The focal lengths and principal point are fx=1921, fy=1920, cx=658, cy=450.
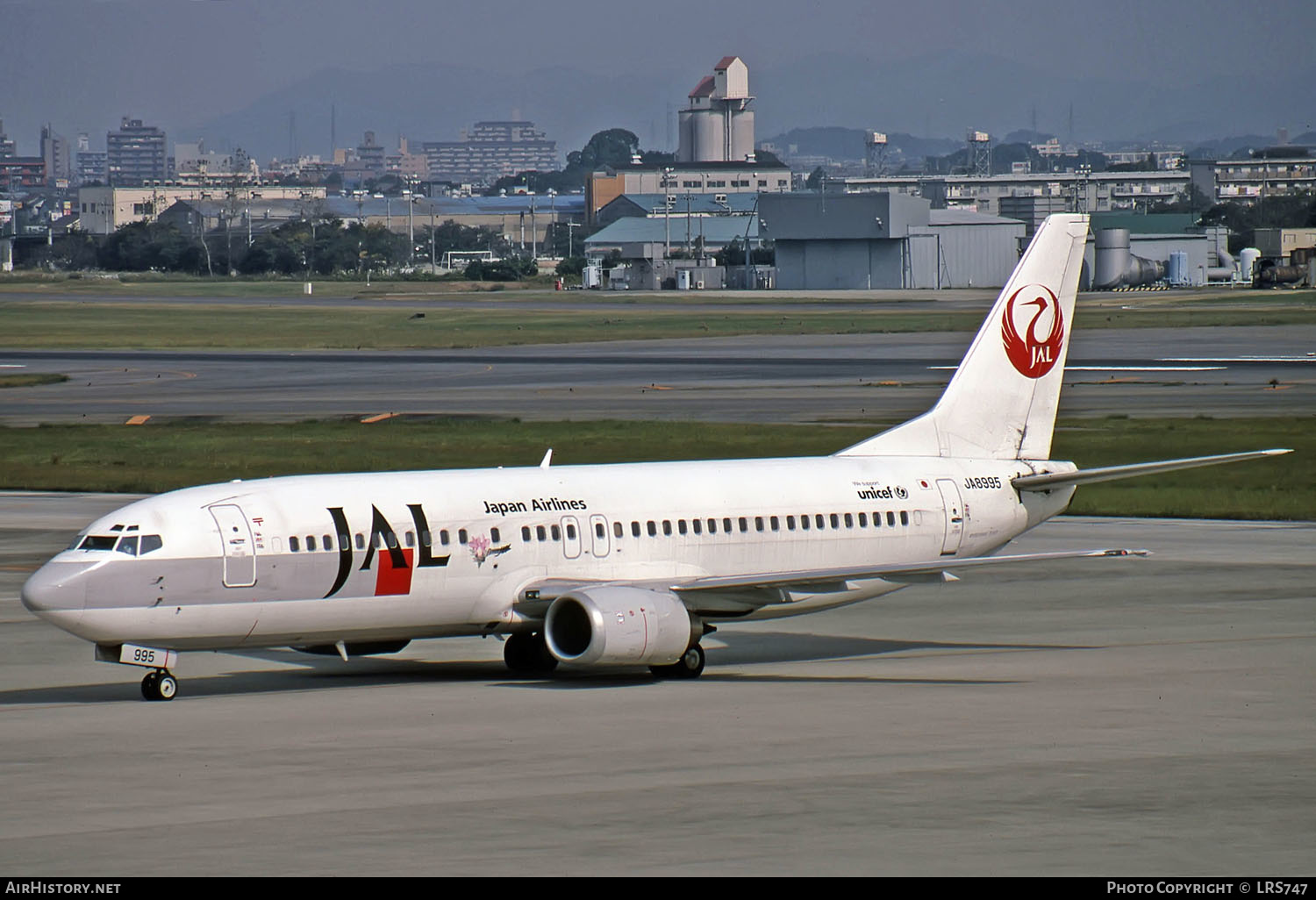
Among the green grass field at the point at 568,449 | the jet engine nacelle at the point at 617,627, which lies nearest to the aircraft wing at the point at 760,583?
the jet engine nacelle at the point at 617,627

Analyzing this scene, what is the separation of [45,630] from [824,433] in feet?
130

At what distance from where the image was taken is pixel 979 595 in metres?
42.2

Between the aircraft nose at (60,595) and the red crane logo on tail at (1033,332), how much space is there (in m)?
18.1

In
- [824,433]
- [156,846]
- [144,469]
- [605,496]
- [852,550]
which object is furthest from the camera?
[824,433]

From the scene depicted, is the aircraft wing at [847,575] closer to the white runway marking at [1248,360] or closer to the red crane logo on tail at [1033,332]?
the red crane logo on tail at [1033,332]

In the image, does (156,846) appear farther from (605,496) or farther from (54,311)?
(54,311)

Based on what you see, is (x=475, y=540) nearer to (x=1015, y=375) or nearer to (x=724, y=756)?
(x=724, y=756)

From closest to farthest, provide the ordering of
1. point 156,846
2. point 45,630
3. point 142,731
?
point 156,846 < point 142,731 < point 45,630

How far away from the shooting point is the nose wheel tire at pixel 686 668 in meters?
31.2

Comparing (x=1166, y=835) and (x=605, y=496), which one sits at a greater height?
(x=605, y=496)

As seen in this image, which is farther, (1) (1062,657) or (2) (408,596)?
(1) (1062,657)

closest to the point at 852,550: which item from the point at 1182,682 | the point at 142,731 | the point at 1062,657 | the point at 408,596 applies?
the point at 1062,657
